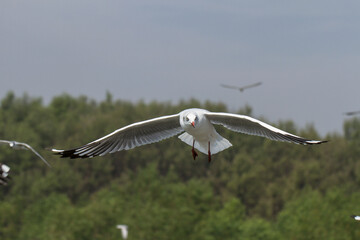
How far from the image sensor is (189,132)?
10.4 meters

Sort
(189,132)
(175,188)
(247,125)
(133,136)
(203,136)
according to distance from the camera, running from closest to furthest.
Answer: (189,132) → (203,136) → (247,125) → (133,136) → (175,188)

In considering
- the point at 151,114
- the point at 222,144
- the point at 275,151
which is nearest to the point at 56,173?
the point at 151,114

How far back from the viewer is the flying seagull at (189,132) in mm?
10195

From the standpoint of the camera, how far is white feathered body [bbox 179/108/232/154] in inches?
402

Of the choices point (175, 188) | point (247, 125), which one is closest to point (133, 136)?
point (247, 125)

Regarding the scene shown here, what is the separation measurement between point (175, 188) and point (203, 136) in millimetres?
31953

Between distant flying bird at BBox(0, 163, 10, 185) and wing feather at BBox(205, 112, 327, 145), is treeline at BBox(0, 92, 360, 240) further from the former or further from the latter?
distant flying bird at BBox(0, 163, 10, 185)

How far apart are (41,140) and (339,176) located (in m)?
19.3

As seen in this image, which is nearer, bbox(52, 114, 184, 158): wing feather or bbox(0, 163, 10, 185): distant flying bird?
bbox(0, 163, 10, 185): distant flying bird

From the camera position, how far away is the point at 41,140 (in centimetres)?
5112

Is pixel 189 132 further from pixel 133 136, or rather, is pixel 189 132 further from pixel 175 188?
pixel 175 188

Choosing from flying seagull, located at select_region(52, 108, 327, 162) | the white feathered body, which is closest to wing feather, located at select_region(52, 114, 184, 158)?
flying seagull, located at select_region(52, 108, 327, 162)

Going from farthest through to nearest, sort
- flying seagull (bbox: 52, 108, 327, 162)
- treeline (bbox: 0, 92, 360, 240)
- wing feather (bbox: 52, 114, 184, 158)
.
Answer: treeline (bbox: 0, 92, 360, 240), wing feather (bbox: 52, 114, 184, 158), flying seagull (bbox: 52, 108, 327, 162)

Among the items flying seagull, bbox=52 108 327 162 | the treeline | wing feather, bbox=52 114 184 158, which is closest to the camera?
flying seagull, bbox=52 108 327 162
